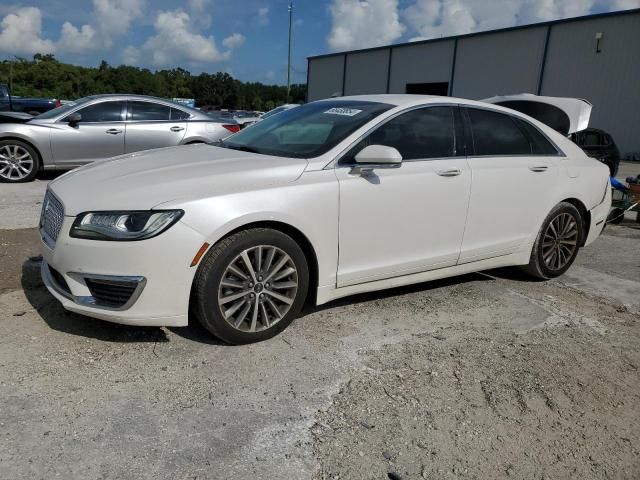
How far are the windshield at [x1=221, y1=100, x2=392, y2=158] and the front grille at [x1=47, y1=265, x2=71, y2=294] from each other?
61.3 inches

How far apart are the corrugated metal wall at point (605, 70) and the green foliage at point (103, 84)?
37424 millimetres

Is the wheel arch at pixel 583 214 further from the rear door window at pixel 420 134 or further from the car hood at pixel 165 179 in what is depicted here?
the car hood at pixel 165 179

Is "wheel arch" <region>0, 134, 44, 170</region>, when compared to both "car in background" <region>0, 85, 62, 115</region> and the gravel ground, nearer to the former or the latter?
the gravel ground

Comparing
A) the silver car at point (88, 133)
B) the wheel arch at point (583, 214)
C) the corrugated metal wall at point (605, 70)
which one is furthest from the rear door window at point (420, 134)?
the corrugated metal wall at point (605, 70)

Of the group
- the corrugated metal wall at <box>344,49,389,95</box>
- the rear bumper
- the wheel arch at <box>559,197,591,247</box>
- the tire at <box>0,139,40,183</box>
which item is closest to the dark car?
the rear bumper

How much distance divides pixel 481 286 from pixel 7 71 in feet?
240

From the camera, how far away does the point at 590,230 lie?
519cm

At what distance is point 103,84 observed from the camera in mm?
70312

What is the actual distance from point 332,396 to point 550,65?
2714 cm

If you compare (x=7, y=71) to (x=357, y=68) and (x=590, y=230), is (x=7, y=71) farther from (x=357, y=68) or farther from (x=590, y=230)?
(x=590, y=230)

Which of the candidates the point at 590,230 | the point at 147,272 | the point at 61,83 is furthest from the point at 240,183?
the point at 61,83

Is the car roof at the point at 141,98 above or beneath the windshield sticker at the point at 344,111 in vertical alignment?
above

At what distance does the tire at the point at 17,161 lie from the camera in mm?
8648

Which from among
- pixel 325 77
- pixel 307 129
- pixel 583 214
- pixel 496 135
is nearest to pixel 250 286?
pixel 307 129
